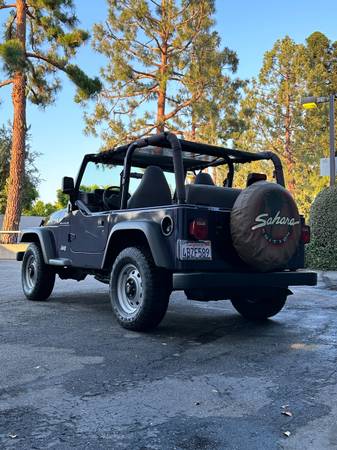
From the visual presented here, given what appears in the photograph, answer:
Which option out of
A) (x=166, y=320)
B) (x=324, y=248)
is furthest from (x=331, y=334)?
(x=324, y=248)

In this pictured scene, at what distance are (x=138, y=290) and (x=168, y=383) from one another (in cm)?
167

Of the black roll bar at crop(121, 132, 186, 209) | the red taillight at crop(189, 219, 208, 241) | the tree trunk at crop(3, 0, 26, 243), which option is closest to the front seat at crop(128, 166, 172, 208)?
the black roll bar at crop(121, 132, 186, 209)

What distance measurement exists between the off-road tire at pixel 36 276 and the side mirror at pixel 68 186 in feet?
3.54

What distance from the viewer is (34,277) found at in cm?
709

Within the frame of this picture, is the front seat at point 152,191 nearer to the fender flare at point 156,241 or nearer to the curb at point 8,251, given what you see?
the fender flare at point 156,241

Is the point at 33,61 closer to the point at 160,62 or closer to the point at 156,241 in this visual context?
the point at 160,62

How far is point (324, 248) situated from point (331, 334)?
782cm

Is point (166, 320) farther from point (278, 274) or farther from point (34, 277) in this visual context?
point (34, 277)

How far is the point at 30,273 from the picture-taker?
7.29 metres

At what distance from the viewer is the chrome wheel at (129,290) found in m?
4.96

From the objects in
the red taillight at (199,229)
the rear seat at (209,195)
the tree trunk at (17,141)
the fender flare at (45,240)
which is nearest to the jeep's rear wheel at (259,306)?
the rear seat at (209,195)

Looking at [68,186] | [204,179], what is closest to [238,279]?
[204,179]

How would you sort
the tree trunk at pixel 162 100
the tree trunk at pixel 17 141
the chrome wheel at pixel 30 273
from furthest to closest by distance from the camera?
1. the tree trunk at pixel 162 100
2. the tree trunk at pixel 17 141
3. the chrome wheel at pixel 30 273

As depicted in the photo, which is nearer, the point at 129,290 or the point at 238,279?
the point at 238,279
